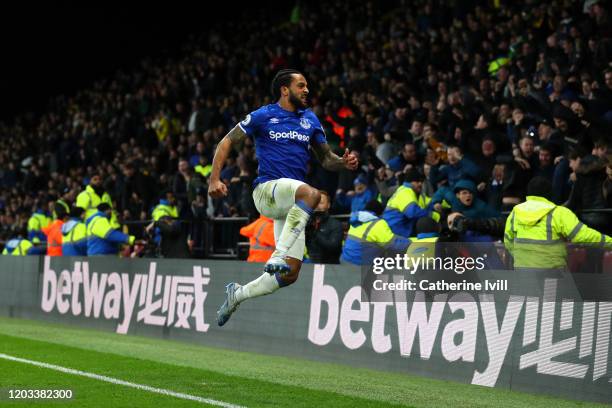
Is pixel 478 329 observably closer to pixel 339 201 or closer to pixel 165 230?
pixel 339 201

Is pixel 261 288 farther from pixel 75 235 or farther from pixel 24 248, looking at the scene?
pixel 24 248

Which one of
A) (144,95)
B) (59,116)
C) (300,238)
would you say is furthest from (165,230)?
(59,116)

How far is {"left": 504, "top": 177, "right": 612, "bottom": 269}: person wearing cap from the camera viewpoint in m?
9.73

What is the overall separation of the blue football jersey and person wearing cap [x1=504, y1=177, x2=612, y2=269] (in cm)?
244

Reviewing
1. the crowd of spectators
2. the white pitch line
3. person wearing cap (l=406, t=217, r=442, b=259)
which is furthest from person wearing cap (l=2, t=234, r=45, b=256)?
person wearing cap (l=406, t=217, r=442, b=259)

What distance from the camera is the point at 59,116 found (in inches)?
1391

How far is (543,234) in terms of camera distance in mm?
9953

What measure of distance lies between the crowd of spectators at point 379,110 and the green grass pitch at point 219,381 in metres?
2.97

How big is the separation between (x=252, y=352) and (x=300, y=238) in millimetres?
5515

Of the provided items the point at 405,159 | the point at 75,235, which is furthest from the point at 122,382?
the point at 75,235

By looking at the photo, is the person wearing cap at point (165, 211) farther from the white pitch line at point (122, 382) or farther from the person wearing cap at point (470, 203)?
the person wearing cap at point (470, 203)

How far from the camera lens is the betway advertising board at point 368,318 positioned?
9320 mm

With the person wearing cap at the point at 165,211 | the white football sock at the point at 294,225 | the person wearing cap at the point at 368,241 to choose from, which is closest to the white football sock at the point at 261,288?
the white football sock at the point at 294,225

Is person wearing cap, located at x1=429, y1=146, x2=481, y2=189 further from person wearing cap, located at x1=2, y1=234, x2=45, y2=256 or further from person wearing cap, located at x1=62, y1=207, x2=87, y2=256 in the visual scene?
person wearing cap, located at x1=2, y1=234, x2=45, y2=256
